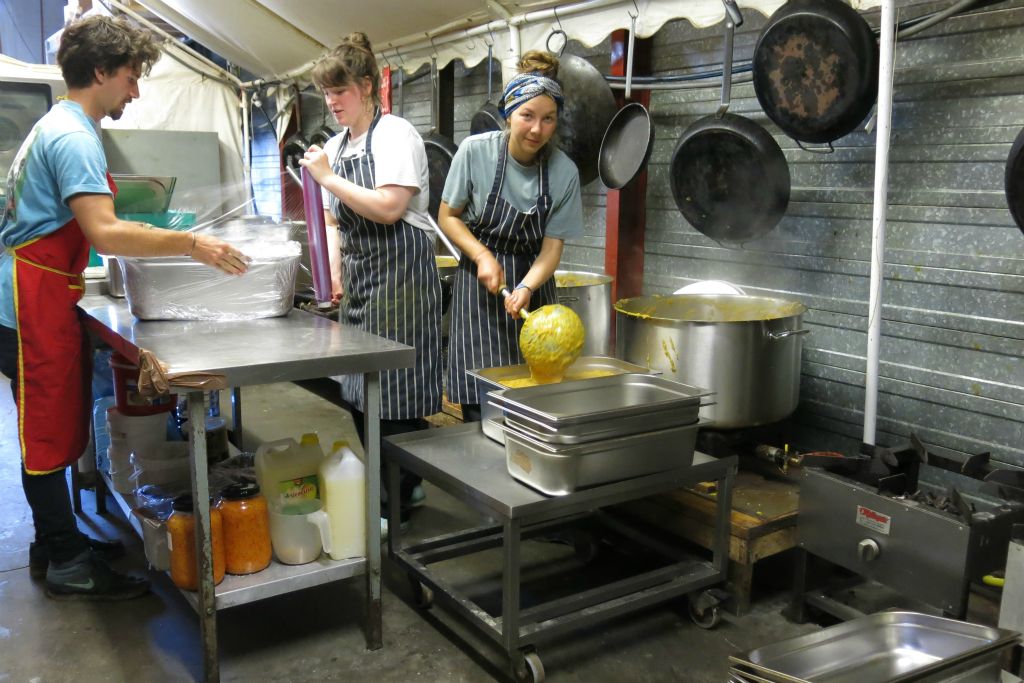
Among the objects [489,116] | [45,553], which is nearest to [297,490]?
[45,553]

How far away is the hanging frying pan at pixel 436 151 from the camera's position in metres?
4.98

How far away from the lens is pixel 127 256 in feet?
7.55

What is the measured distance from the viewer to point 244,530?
2.22 metres

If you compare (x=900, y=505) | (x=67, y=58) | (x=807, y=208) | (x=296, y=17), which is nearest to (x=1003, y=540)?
(x=900, y=505)

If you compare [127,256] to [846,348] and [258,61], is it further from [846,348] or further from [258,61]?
[258,61]

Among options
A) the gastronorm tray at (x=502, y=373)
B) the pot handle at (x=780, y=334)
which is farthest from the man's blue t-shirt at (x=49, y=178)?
the pot handle at (x=780, y=334)

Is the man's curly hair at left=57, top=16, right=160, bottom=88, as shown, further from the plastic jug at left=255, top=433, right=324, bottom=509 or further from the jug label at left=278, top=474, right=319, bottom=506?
the jug label at left=278, top=474, right=319, bottom=506

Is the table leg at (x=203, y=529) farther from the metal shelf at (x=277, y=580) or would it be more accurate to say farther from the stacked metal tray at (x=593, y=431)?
the stacked metal tray at (x=593, y=431)

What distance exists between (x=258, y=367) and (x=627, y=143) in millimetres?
2323

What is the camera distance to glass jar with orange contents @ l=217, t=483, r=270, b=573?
2.21 meters

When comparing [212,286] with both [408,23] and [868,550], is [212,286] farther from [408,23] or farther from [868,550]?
[408,23]

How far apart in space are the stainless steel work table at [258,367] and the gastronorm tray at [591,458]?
401mm

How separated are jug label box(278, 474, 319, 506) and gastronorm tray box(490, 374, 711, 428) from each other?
1.99 feet

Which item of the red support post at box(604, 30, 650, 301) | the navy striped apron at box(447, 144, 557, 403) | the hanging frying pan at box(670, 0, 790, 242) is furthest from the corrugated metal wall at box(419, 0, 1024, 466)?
the navy striped apron at box(447, 144, 557, 403)
